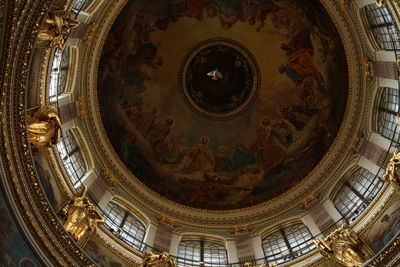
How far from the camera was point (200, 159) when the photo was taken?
29250mm

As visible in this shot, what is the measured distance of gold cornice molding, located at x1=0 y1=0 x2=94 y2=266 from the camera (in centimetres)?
1287

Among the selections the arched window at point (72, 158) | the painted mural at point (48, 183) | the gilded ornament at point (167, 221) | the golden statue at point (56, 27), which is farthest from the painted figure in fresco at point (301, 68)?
the painted mural at point (48, 183)

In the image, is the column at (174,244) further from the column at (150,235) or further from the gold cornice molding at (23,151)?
the gold cornice molding at (23,151)

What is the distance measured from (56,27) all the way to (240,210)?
14152 millimetres

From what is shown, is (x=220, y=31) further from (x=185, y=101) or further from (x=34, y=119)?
(x=34, y=119)

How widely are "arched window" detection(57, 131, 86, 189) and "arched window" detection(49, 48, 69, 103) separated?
1940mm

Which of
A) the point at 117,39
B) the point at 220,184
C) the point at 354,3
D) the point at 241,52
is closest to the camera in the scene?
the point at 354,3

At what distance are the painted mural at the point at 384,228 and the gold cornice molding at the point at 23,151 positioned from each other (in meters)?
9.87

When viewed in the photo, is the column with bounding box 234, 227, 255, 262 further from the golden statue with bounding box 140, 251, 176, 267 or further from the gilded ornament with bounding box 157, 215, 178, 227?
the golden statue with bounding box 140, 251, 176, 267

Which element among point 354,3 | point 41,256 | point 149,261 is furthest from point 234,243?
point 354,3

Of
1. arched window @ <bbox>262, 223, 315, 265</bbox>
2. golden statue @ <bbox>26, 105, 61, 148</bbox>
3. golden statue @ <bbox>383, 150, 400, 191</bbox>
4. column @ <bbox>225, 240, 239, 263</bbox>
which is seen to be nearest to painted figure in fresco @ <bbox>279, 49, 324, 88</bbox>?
arched window @ <bbox>262, 223, 315, 265</bbox>

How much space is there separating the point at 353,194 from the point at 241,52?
12886mm

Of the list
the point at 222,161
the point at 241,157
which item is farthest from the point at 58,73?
the point at 241,157

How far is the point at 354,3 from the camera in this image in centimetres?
2025
